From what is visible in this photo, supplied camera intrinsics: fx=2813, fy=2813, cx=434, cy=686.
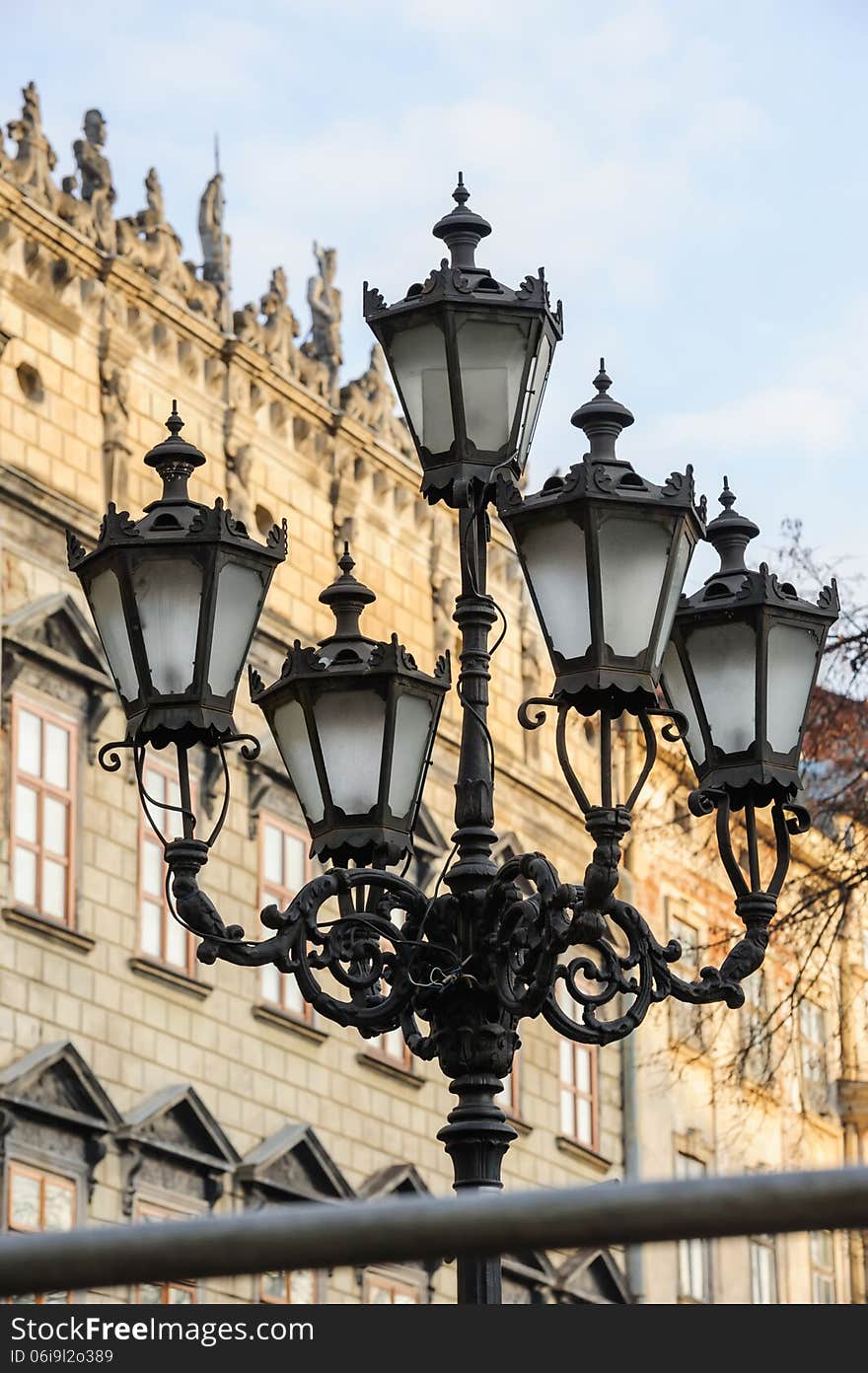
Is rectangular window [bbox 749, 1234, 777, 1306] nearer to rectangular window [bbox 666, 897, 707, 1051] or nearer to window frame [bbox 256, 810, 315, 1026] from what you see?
rectangular window [bbox 666, 897, 707, 1051]

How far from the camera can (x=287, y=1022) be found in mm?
21781

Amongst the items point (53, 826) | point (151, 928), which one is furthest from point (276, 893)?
point (53, 826)

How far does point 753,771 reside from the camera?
8.20 m

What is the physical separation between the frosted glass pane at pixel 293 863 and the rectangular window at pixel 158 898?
5.24 ft

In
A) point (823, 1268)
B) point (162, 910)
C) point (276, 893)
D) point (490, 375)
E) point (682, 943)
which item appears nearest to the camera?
point (490, 375)

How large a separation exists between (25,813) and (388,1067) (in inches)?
206

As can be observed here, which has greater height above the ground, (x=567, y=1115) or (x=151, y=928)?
(x=567, y=1115)

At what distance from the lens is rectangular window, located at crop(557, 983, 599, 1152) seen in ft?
87.5

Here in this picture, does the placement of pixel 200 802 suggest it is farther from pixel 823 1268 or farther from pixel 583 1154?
pixel 823 1268

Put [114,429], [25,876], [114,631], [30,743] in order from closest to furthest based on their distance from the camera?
[114,631]
[25,876]
[30,743]
[114,429]

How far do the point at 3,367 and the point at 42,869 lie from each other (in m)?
3.59

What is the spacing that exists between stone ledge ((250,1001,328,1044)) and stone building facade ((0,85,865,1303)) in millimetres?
29
